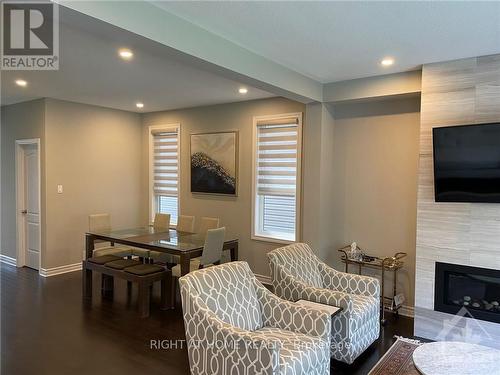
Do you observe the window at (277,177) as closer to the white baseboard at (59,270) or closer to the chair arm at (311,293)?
the chair arm at (311,293)

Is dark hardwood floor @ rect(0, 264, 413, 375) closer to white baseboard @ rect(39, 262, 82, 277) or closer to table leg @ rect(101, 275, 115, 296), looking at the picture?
table leg @ rect(101, 275, 115, 296)

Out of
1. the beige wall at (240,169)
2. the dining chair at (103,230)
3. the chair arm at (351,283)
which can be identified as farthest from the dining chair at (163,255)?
the chair arm at (351,283)

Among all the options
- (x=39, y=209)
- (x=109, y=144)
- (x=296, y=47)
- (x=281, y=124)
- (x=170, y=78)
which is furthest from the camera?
(x=109, y=144)

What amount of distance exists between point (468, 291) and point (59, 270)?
221 inches

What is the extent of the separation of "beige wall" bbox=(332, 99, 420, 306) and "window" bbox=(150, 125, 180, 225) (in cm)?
297

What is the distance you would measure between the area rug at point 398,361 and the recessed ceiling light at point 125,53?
11.4ft

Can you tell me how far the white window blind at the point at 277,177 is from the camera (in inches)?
198

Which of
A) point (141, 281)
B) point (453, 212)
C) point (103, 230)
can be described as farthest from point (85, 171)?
point (453, 212)

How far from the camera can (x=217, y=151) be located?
5723 mm

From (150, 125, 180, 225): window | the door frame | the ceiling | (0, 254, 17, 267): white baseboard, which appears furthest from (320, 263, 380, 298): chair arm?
(0, 254, 17, 267): white baseboard

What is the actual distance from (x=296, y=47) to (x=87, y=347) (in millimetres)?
3341

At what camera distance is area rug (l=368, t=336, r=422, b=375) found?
2.80m

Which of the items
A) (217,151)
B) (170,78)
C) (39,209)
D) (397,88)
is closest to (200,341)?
(170,78)

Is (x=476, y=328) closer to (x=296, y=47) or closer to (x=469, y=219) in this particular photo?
(x=469, y=219)
